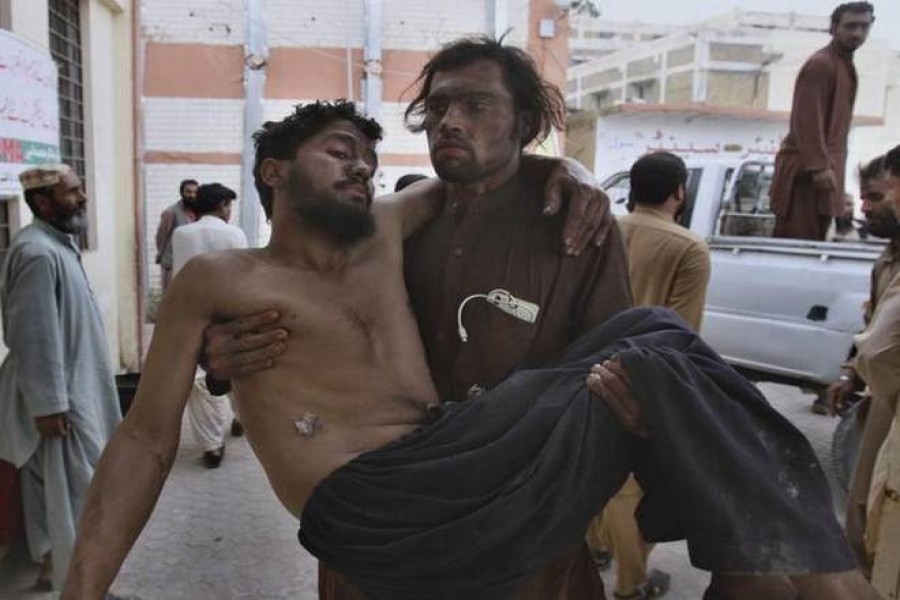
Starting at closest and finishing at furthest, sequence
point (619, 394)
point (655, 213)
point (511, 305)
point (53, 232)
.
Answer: point (619, 394)
point (511, 305)
point (53, 232)
point (655, 213)

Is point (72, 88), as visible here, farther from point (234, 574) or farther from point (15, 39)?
point (234, 574)

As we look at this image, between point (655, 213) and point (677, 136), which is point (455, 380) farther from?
point (677, 136)

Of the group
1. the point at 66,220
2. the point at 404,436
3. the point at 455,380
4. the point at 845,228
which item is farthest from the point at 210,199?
the point at 845,228

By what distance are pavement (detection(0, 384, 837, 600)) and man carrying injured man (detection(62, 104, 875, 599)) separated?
2.12 meters

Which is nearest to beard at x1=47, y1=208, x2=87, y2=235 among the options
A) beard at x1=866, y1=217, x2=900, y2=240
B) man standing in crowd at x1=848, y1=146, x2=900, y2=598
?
man standing in crowd at x1=848, y1=146, x2=900, y2=598

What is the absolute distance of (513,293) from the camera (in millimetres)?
1693

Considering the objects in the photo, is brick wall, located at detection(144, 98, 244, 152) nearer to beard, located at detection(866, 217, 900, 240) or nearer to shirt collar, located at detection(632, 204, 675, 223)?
shirt collar, located at detection(632, 204, 675, 223)

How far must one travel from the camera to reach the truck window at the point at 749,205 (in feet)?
19.4

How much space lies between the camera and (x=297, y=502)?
1.66m

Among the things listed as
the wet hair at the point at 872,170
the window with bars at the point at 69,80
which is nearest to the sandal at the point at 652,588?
the wet hair at the point at 872,170

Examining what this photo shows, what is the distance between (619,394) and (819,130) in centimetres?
404

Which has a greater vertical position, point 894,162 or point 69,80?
point 69,80

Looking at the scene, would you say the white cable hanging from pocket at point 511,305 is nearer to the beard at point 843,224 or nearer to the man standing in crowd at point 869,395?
the man standing in crowd at point 869,395

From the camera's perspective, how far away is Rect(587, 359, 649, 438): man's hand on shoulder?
137cm
